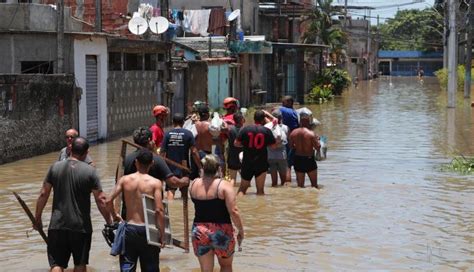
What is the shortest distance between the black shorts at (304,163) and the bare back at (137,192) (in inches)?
279

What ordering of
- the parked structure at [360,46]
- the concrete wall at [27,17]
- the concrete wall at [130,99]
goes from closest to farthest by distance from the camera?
the concrete wall at [27,17] < the concrete wall at [130,99] < the parked structure at [360,46]

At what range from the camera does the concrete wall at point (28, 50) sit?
22219 millimetres

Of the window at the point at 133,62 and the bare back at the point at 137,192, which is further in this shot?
the window at the point at 133,62

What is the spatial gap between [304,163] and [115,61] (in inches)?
502

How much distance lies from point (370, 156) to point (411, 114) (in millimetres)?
16768

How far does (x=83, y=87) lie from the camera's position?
2391 cm

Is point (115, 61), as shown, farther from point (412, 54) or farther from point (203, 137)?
point (412, 54)

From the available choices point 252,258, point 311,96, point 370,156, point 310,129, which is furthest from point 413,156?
point 311,96

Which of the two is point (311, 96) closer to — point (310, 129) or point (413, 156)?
point (413, 156)

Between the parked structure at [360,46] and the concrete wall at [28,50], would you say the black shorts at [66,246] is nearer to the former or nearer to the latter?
the concrete wall at [28,50]

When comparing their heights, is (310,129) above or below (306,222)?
above

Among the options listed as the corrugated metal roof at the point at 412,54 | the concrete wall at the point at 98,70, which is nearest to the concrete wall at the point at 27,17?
the concrete wall at the point at 98,70

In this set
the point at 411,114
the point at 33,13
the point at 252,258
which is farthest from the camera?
the point at 411,114

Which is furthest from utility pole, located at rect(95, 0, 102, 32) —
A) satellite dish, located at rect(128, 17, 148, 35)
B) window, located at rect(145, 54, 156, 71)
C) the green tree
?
the green tree
